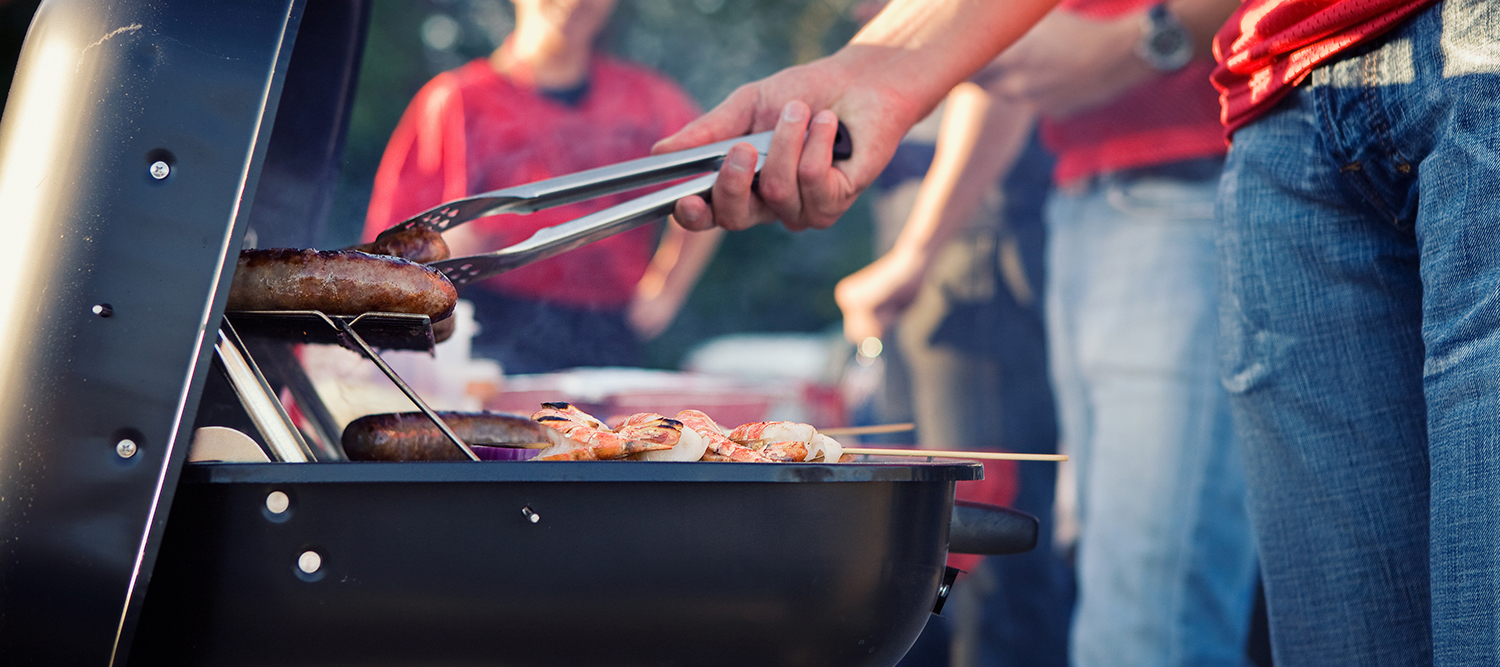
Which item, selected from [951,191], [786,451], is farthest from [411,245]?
[951,191]

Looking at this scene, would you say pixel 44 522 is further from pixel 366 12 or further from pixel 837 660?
pixel 366 12

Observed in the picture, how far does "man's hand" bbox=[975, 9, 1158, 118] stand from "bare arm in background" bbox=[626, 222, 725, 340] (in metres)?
1.74

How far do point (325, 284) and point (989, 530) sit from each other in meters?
0.70

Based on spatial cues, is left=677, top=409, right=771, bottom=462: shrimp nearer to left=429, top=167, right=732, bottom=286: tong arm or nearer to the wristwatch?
left=429, top=167, right=732, bottom=286: tong arm

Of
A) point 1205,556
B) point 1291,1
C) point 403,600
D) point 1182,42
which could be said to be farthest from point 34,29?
point 1205,556

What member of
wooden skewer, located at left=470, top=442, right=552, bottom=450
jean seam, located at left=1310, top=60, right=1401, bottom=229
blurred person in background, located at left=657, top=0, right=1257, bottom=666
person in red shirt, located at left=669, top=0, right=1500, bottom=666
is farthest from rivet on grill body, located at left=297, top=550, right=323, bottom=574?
blurred person in background, located at left=657, top=0, right=1257, bottom=666

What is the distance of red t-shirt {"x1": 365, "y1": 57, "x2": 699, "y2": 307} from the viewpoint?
324 centimetres

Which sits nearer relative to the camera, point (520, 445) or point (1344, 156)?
point (1344, 156)

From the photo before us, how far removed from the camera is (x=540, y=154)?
10.9 ft

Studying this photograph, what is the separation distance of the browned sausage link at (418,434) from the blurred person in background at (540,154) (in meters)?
2.01

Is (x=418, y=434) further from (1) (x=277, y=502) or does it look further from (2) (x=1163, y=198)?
(2) (x=1163, y=198)

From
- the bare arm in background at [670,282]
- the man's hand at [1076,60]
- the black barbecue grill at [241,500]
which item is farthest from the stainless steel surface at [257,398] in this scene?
the bare arm in background at [670,282]

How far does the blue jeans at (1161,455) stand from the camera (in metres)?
1.93

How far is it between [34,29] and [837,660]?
0.81 m
